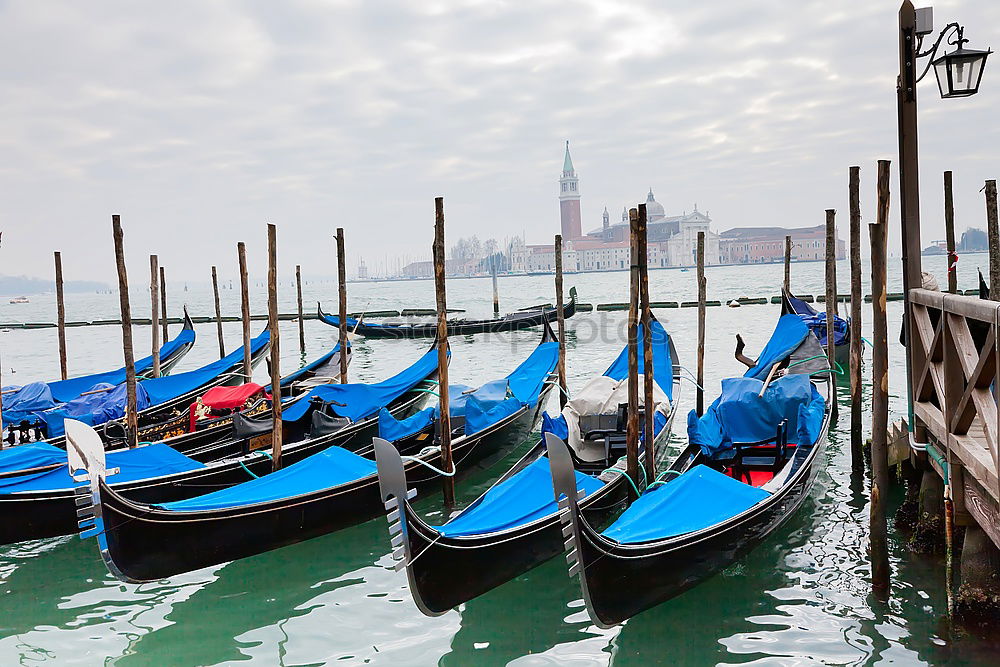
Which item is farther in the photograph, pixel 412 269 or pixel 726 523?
pixel 412 269

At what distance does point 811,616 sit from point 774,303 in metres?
17.7

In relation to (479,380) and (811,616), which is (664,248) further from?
(811,616)

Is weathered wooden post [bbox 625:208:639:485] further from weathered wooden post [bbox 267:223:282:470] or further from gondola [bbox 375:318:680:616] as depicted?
weathered wooden post [bbox 267:223:282:470]

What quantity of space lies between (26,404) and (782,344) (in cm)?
602

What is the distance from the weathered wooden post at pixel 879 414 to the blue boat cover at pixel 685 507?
20.3 inches

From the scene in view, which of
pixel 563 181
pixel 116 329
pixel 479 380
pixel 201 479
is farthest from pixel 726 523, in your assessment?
pixel 563 181

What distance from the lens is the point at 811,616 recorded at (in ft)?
10.5

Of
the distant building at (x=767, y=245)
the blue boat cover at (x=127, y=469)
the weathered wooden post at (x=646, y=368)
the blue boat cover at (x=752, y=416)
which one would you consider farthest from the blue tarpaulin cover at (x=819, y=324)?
the distant building at (x=767, y=245)

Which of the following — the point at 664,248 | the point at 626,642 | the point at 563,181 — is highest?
the point at 563,181

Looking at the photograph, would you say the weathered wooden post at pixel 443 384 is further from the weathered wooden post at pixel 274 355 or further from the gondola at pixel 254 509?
the weathered wooden post at pixel 274 355

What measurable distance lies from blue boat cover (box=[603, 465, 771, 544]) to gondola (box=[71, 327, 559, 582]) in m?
1.52

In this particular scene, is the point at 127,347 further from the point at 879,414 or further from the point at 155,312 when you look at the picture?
the point at 879,414

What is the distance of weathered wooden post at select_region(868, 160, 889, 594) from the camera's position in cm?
307

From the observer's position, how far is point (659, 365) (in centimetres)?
621
